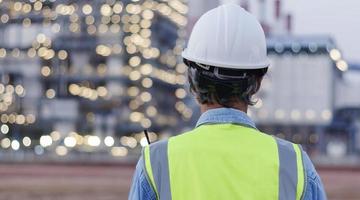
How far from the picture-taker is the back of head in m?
2.27

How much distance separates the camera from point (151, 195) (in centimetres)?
213

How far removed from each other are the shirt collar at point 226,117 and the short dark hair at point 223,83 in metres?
0.04

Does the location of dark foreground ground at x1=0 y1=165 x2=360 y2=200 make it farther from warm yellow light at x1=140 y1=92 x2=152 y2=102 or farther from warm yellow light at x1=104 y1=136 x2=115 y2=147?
warm yellow light at x1=140 y1=92 x2=152 y2=102

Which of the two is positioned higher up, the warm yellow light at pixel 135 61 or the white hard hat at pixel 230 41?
the white hard hat at pixel 230 41

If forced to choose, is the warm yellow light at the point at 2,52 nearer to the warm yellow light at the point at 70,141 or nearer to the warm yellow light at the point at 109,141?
the warm yellow light at the point at 70,141

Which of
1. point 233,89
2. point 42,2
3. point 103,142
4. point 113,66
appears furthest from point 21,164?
point 233,89

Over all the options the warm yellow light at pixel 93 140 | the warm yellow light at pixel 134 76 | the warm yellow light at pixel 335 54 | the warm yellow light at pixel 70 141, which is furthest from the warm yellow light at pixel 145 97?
the warm yellow light at pixel 335 54

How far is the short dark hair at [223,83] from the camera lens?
2268 millimetres

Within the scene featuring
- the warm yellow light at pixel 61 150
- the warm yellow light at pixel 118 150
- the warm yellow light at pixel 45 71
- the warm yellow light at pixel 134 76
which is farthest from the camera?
the warm yellow light at pixel 45 71

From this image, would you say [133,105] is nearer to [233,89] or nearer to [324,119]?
[324,119]

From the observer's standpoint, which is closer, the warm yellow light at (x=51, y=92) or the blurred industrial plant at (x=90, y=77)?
the blurred industrial plant at (x=90, y=77)

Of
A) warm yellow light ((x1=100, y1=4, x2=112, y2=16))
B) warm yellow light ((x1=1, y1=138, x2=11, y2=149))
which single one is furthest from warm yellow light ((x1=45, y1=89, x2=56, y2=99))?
warm yellow light ((x1=100, y1=4, x2=112, y2=16))

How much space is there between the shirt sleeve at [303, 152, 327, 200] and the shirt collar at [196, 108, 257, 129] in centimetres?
21

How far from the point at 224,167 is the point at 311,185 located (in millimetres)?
255
